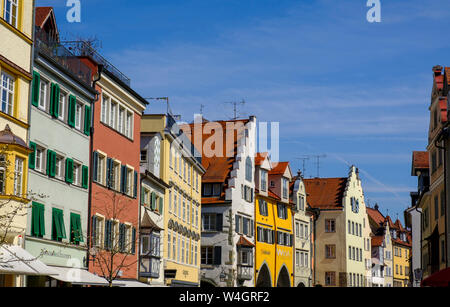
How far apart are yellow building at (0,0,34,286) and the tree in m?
8.89

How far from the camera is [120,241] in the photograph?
1703 inches

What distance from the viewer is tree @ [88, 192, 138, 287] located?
4019cm

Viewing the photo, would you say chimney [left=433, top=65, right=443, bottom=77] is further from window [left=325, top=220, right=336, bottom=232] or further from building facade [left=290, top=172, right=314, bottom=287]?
window [left=325, top=220, right=336, bottom=232]

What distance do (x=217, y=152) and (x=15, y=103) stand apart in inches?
1921

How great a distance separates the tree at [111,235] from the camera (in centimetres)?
4019

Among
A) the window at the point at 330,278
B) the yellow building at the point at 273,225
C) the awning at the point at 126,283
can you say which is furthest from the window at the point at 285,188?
the awning at the point at 126,283

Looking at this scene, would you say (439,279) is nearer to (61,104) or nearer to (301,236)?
(61,104)

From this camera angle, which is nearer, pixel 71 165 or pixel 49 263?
pixel 49 263

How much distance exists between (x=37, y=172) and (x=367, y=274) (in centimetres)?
8314

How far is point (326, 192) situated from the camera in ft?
347

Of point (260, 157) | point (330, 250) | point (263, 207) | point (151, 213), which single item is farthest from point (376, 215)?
point (151, 213)

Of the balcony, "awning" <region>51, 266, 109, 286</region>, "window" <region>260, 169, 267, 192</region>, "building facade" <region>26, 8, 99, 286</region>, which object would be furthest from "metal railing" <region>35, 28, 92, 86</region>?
"window" <region>260, 169, 267, 192</region>
